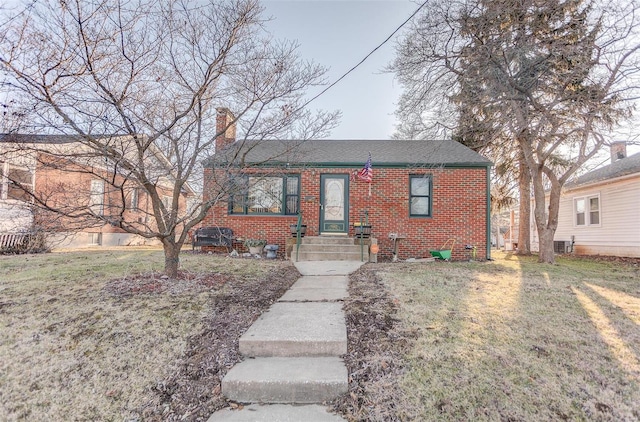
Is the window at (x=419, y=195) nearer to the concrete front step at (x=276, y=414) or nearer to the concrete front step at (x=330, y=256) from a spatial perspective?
the concrete front step at (x=330, y=256)

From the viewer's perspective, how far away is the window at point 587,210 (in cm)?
1348

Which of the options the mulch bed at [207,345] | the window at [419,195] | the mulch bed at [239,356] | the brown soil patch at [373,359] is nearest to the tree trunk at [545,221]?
the window at [419,195]

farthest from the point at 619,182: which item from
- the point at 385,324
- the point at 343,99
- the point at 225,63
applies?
the point at 225,63

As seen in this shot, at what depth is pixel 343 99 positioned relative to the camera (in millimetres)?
7223

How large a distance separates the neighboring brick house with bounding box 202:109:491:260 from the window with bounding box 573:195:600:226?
Answer: 7583 millimetres

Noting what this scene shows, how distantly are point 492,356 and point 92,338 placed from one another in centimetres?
386

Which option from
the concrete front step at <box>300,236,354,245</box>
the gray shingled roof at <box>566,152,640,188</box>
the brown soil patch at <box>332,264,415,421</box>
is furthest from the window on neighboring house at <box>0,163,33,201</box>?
the gray shingled roof at <box>566,152,640,188</box>

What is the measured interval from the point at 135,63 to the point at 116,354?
3.80 metres

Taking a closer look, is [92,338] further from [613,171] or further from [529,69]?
[613,171]

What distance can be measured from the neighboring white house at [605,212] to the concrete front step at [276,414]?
14.5 m

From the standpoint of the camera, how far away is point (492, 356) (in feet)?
9.27

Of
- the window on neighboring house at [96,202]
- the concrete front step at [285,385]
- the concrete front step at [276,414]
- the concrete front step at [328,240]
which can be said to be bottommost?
the concrete front step at [276,414]

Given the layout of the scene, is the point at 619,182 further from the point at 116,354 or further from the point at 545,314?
the point at 116,354

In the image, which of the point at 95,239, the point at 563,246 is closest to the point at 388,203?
the point at 563,246
